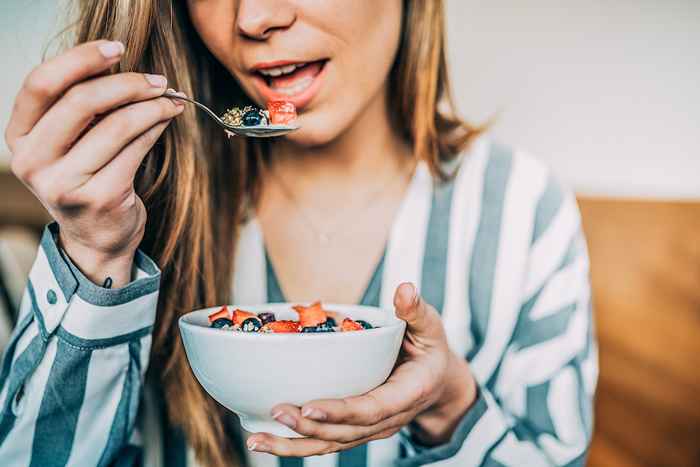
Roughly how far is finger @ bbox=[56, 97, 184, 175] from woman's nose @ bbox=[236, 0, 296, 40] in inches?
8.0

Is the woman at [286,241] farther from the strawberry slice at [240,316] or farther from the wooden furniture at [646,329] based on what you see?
the wooden furniture at [646,329]

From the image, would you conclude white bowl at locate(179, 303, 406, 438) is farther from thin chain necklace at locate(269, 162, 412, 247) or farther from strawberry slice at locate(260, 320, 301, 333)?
thin chain necklace at locate(269, 162, 412, 247)

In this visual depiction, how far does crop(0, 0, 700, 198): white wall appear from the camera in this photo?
140cm

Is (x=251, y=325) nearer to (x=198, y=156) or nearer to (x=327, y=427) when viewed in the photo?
Result: (x=327, y=427)

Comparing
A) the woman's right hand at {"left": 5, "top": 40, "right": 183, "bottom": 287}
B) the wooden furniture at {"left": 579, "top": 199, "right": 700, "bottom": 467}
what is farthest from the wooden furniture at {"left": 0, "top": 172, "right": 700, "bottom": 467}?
the woman's right hand at {"left": 5, "top": 40, "right": 183, "bottom": 287}

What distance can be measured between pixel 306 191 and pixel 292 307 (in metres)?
0.36

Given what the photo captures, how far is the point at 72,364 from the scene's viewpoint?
0.62m

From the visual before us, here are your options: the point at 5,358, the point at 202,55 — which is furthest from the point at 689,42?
the point at 5,358

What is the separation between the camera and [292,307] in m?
0.64

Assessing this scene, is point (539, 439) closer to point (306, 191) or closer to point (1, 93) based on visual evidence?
point (306, 191)

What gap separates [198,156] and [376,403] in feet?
1.21

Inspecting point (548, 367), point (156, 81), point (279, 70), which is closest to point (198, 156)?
point (279, 70)

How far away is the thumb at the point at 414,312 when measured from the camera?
1.73 feet

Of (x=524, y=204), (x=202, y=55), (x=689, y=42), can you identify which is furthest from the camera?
(x=689, y=42)
